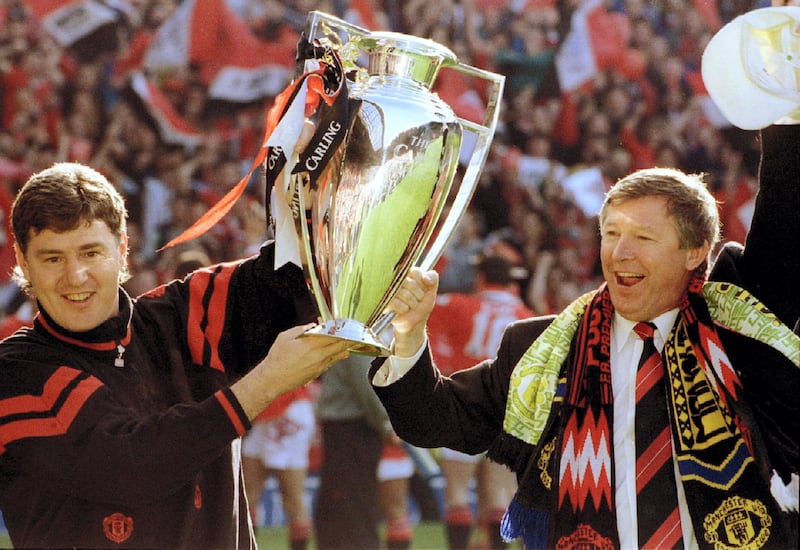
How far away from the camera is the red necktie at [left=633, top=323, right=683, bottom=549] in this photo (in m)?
2.89

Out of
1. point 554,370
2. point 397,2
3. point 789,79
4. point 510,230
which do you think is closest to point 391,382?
point 554,370

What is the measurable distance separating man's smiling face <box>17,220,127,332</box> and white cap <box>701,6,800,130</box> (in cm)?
141

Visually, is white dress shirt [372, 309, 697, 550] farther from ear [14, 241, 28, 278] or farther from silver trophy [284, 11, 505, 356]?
ear [14, 241, 28, 278]

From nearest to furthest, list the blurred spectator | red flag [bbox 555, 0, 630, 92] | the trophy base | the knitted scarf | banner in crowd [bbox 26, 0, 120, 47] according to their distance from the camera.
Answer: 1. the trophy base
2. the knitted scarf
3. the blurred spectator
4. banner in crowd [bbox 26, 0, 120, 47]
5. red flag [bbox 555, 0, 630, 92]

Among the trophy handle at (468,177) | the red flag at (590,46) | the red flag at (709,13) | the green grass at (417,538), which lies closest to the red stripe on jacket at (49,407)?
the trophy handle at (468,177)

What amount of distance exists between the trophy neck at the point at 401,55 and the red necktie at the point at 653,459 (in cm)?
84

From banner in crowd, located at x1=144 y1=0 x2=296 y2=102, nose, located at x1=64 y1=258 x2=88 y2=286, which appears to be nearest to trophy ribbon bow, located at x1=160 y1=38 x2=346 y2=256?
nose, located at x1=64 y1=258 x2=88 y2=286

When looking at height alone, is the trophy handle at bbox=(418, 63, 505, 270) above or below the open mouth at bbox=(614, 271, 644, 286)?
above

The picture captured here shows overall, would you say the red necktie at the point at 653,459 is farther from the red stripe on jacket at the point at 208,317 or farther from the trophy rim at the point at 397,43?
the red stripe on jacket at the point at 208,317

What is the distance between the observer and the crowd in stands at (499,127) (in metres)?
7.70

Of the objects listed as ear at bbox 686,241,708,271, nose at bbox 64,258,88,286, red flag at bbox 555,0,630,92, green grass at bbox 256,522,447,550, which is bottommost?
green grass at bbox 256,522,447,550

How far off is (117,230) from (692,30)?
7.11m

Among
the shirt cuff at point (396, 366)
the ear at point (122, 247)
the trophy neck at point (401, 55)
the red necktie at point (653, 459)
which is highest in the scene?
the trophy neck at point (401, 55)

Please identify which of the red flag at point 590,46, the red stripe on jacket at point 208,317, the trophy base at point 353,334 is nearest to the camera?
the trophy base at point 353,334
